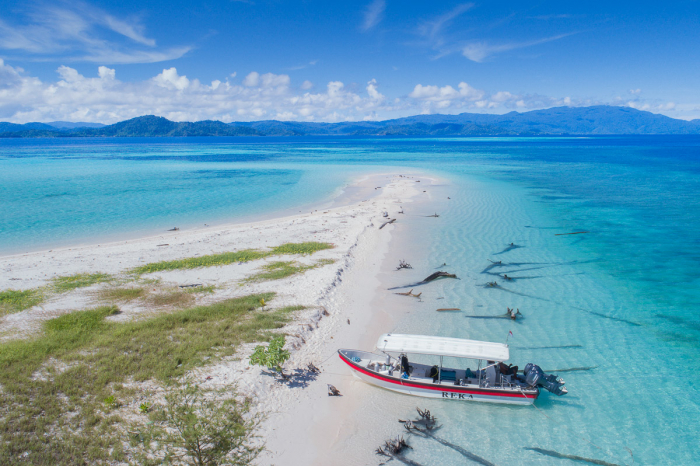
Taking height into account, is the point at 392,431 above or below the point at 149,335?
below

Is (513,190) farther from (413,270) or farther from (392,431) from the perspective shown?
(392,431)

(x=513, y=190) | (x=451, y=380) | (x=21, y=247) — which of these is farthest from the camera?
(x=513, y=190)


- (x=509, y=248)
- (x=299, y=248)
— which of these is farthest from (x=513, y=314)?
(x=299, y=248)

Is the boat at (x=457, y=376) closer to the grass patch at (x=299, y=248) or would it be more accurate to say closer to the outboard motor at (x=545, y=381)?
the outboard motor at (x=545, y=381)

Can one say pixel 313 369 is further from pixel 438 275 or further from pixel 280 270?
pixel 438 275

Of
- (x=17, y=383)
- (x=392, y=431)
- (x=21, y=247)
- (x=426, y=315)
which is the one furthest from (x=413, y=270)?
(x=21, y=247)

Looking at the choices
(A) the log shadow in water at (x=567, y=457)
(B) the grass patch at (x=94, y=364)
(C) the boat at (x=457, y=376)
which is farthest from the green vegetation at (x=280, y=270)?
(A) the log shadow in water at (x=567, y=457)
